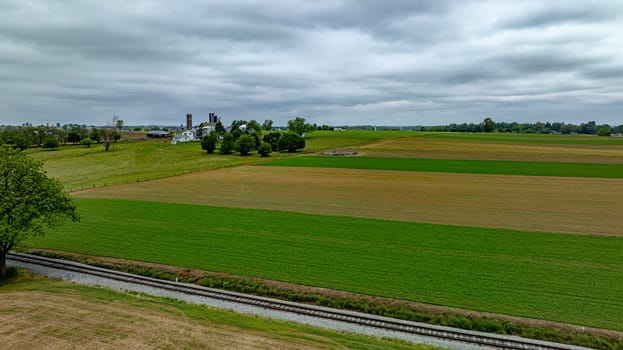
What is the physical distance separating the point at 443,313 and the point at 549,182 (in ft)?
116

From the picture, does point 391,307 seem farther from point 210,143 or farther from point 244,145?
point 210,143

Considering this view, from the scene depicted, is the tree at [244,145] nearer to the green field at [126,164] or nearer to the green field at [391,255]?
the green field at [126,164]

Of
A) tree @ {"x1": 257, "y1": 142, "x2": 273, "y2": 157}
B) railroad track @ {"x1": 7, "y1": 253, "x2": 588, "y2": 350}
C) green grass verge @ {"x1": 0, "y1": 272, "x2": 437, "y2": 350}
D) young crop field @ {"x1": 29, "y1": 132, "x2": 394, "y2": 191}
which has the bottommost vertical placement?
railroad track @ {"x1": 7, "y1": 253, "x2": 588, "y2": 350}

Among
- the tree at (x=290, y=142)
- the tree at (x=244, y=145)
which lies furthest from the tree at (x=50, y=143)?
the tree at (x=290, y=142)

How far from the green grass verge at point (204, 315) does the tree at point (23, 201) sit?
252cm

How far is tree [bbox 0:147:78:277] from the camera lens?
18.2 metres

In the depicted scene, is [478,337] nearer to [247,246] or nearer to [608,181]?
[247,246]

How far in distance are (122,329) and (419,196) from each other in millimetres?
28600

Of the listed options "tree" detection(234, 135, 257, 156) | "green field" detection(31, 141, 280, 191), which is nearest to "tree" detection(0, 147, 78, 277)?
"green field" detection(31, 141, 280, 191)

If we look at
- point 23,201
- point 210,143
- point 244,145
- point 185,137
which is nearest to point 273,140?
point 244,145

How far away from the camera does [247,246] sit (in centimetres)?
2175

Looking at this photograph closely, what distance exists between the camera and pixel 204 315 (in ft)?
46.5

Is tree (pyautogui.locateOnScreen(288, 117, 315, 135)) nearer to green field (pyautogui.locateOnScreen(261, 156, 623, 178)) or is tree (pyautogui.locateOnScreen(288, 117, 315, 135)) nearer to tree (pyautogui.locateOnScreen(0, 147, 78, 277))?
green field (pyautogui.locateOnScreen(261, 156, 623, 178))

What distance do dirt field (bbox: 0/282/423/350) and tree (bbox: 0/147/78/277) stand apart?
171 inches
